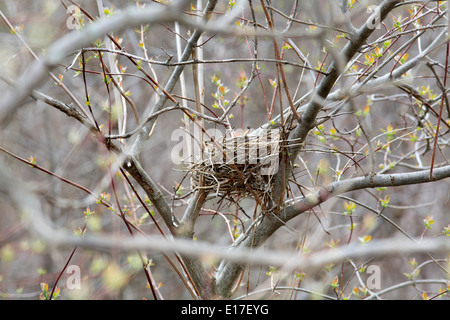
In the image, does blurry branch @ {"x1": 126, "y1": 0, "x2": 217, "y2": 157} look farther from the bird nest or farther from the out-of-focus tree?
the bird nest

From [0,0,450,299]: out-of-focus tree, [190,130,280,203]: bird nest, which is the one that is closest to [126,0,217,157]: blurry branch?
[0,0,450,299]: out-of-focus tree

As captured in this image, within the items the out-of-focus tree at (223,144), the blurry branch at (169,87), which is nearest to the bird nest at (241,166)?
the out-of-focus tree at (223,144)

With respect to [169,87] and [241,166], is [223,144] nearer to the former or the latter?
[241,166]

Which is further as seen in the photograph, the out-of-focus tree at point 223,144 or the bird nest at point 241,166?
the bird nest at point 241,166

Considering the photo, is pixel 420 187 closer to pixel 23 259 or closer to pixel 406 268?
pixel 406 268

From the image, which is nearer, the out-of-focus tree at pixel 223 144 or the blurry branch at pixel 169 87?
the out-of-focus tree at pixel 223 144

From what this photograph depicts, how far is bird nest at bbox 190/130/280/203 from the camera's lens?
2.37 metres

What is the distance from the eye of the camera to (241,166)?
96.6 inches

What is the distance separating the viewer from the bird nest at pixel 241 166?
237 centimetres

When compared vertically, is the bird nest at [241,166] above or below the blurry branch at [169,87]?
below

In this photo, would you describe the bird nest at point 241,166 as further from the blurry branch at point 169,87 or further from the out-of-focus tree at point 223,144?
the blurry branch at point 169,87

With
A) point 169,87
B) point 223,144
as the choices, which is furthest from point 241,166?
point 169,87
